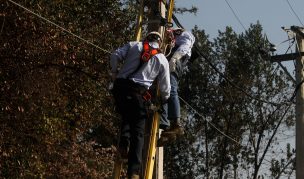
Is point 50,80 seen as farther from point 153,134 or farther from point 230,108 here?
point 230,108

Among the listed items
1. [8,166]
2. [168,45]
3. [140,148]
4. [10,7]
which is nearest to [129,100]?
[140,148]

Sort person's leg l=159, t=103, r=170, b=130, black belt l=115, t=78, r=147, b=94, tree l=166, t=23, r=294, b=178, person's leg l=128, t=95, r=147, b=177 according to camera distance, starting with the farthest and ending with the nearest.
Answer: tree l=166, t=23, r=294, b=178, person's leg l=159, t=103, r=170, b=130, black belt l=115, t=78, r=147, b=94, person's leg l=128, t=95, r=147, b=177

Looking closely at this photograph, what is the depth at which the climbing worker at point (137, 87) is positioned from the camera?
6848 millimetres

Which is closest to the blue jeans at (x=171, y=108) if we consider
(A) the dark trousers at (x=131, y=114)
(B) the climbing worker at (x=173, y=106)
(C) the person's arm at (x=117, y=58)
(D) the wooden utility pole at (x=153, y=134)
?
(B) the climbing worker at (x=173, y=106)

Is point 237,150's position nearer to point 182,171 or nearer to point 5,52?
point 182,171

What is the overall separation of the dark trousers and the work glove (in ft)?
2.32

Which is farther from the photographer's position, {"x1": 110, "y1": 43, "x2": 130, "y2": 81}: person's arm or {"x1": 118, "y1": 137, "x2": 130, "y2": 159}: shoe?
Result: {"x1": 110, "y1": 43, "x2": 130, "y2": 81}: person's arm

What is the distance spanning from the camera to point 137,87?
6.97 metres

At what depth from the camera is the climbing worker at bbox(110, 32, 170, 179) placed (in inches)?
270

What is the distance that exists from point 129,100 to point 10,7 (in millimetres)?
6105

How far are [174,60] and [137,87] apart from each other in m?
0.84

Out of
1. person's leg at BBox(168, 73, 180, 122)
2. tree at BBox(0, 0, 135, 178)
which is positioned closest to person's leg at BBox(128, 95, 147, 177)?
person's leg at BBox(168, 73, 180, 122)

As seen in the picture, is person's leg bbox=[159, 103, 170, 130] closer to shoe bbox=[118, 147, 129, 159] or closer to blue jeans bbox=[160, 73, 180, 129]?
blue jeans bbox=[160, 73, 180, 129]

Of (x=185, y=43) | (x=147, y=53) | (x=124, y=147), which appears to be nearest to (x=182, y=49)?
(x=185, y=43)
